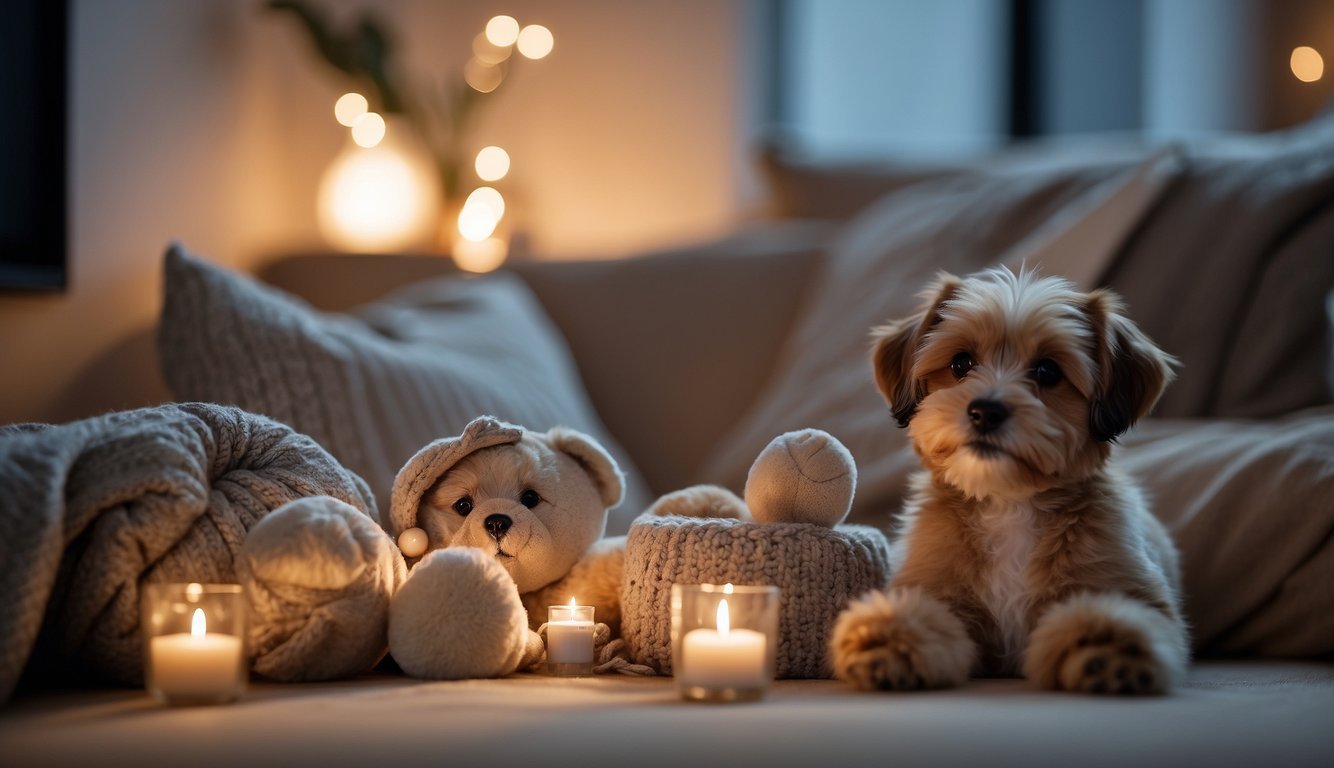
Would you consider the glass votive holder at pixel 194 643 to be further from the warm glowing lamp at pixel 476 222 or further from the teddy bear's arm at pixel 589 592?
the warm glowing lamp at pixel 476 222

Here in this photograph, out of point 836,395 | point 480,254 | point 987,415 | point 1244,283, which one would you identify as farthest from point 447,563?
point 480,254

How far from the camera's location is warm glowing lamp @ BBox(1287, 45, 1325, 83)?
3598mm

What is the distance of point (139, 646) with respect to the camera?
1.33 m

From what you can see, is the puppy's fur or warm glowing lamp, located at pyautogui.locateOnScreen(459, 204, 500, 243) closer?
the puppy's fur

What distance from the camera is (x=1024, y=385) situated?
1.54 meters

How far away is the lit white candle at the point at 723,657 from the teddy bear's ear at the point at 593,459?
448 mm

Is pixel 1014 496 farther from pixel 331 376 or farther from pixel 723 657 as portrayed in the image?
pixel 331 376

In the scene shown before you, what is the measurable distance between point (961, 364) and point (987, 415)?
0.16 meters

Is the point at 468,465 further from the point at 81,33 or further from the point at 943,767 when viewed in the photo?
the point at 81,33

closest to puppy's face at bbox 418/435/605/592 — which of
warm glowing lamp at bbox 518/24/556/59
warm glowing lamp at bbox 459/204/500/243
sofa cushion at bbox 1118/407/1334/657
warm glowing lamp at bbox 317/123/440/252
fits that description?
sofa cushion at bbox 1118/407/1334/657

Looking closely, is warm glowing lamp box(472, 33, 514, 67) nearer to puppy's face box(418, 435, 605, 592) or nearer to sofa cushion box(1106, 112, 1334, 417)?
sofa cushion box(1106, 112, 1334, 417)

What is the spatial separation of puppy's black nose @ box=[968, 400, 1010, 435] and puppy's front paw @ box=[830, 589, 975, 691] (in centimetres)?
22

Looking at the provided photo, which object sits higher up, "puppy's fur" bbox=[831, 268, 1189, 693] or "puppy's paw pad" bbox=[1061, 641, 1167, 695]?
"puppy's fur" bbox=[831, 268, 1189, 693]

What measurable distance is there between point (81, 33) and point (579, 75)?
2.12 metres
